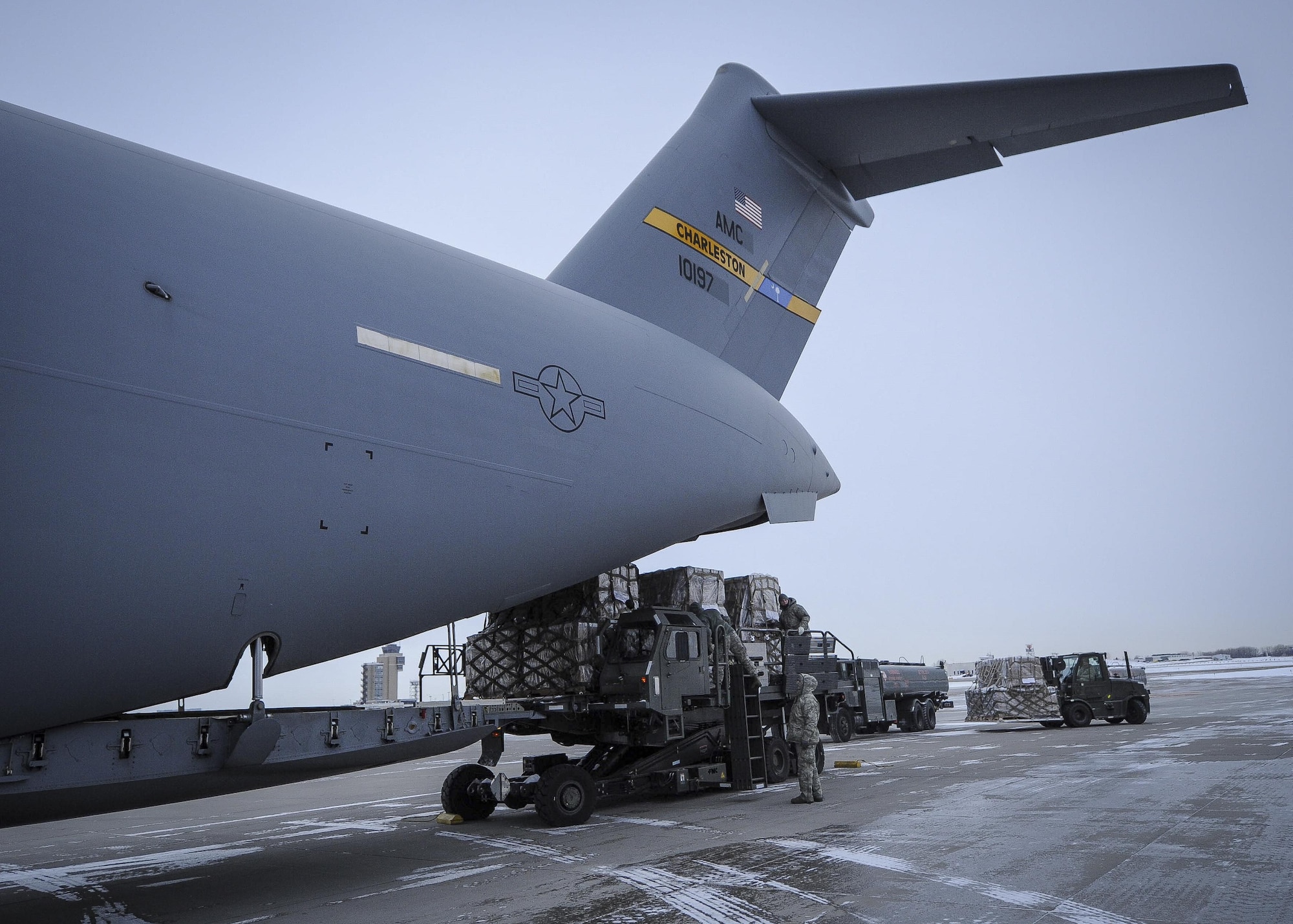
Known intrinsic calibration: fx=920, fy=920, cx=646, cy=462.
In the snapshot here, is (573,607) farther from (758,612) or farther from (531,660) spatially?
(758,612)

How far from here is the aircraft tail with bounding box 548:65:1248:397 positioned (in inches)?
315

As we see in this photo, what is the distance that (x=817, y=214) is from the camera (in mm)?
10531

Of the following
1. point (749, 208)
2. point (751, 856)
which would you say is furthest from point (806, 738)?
point (749, 208)

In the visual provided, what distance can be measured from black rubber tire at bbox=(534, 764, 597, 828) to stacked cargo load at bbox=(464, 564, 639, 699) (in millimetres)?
866

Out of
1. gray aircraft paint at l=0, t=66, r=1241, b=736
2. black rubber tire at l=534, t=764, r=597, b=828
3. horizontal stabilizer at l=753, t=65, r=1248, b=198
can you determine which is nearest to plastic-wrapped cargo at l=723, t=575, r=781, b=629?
black rubber tire at l=534, t=764, r=597, b=828

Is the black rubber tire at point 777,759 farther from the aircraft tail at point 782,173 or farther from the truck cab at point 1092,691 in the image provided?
the truck cab at point 1092,691

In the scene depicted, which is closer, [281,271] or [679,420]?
[281,271]

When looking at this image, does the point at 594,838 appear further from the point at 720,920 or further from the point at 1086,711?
the point at 1086,711

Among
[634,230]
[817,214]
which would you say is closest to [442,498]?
[634,230]

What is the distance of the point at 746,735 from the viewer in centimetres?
1098

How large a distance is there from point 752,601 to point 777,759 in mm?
2059

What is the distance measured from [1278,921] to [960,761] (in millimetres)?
9231

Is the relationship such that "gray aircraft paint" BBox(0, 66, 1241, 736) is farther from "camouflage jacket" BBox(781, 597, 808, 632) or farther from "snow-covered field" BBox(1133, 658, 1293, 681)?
"snow-covered field" BBox(1133, 658, 1293, 681)

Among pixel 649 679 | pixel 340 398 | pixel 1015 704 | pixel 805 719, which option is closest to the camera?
pixel 340 398
